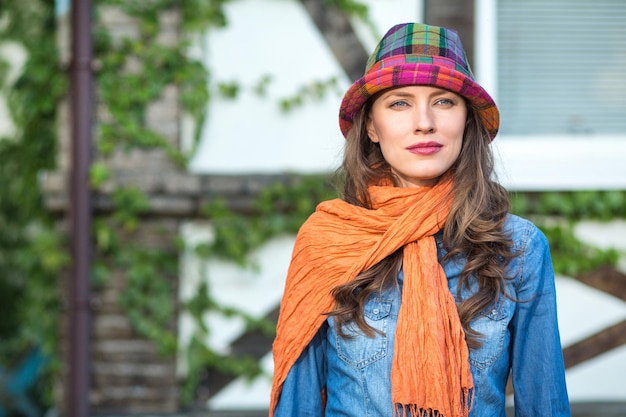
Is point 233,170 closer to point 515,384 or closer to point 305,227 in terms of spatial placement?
point 305,227

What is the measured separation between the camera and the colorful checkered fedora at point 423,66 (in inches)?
75.8

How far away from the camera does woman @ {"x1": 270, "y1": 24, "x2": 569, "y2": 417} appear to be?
1.85 meters

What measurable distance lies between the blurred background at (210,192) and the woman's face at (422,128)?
2.26m

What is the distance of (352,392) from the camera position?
1.93 metres

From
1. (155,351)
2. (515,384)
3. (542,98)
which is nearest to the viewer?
(515,384)

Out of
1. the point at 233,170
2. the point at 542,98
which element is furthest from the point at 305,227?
the point at 542,98

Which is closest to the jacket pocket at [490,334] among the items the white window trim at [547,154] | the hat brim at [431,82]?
the hat brim at [431,82]

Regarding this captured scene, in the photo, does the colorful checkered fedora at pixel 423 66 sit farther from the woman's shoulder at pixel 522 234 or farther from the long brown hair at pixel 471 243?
the woman's shoulder at pixel 522 234

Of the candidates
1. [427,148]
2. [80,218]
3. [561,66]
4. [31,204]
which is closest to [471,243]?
[427,148]

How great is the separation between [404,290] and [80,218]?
2.75 meters

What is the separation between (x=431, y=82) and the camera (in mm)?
1925

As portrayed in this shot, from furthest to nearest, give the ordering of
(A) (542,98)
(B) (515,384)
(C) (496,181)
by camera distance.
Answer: (A) (542,98) → (C) (496,181) → (B) (515,384)

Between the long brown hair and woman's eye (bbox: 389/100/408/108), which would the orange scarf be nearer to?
the long brown hair

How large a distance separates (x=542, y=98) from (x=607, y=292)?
114 cm
